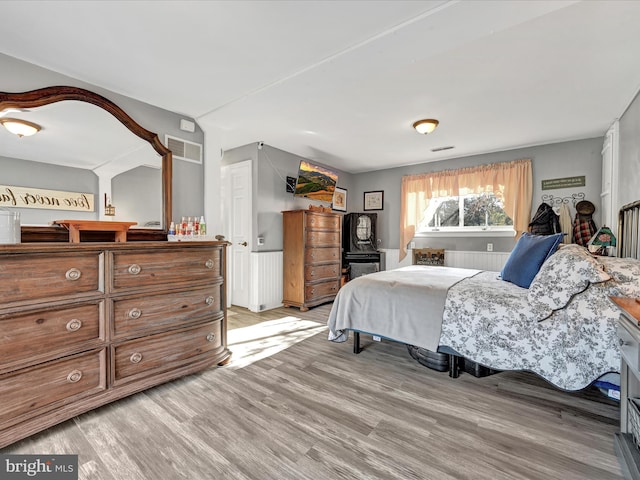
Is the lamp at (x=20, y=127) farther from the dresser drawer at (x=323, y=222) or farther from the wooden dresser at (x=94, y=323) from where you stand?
the dresser drawer at (x=323, y=222)

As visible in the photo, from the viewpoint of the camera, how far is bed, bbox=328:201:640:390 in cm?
161

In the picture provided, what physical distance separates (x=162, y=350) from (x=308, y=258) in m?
2.39

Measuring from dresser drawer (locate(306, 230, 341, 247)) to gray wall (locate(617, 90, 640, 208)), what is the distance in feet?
10.8

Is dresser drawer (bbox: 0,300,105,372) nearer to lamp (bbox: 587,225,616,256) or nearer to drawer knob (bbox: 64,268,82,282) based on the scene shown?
drawer knob (bbox: 64,268,82,282)

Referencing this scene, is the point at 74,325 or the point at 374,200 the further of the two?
the point at 374,200

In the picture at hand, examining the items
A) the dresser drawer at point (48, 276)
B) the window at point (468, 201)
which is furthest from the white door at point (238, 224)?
the window at point (468, 201)

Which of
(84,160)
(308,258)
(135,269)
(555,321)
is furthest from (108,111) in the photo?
(555,321)

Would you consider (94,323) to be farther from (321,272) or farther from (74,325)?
(321,272)

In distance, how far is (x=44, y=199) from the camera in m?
1.99

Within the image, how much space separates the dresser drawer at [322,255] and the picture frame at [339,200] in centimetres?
114

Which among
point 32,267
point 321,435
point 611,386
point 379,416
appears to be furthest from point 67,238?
point 611,386

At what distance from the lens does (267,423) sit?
1.64 meters

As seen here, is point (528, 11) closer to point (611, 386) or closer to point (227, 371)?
point (611, 386)

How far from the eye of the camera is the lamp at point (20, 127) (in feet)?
6.27
